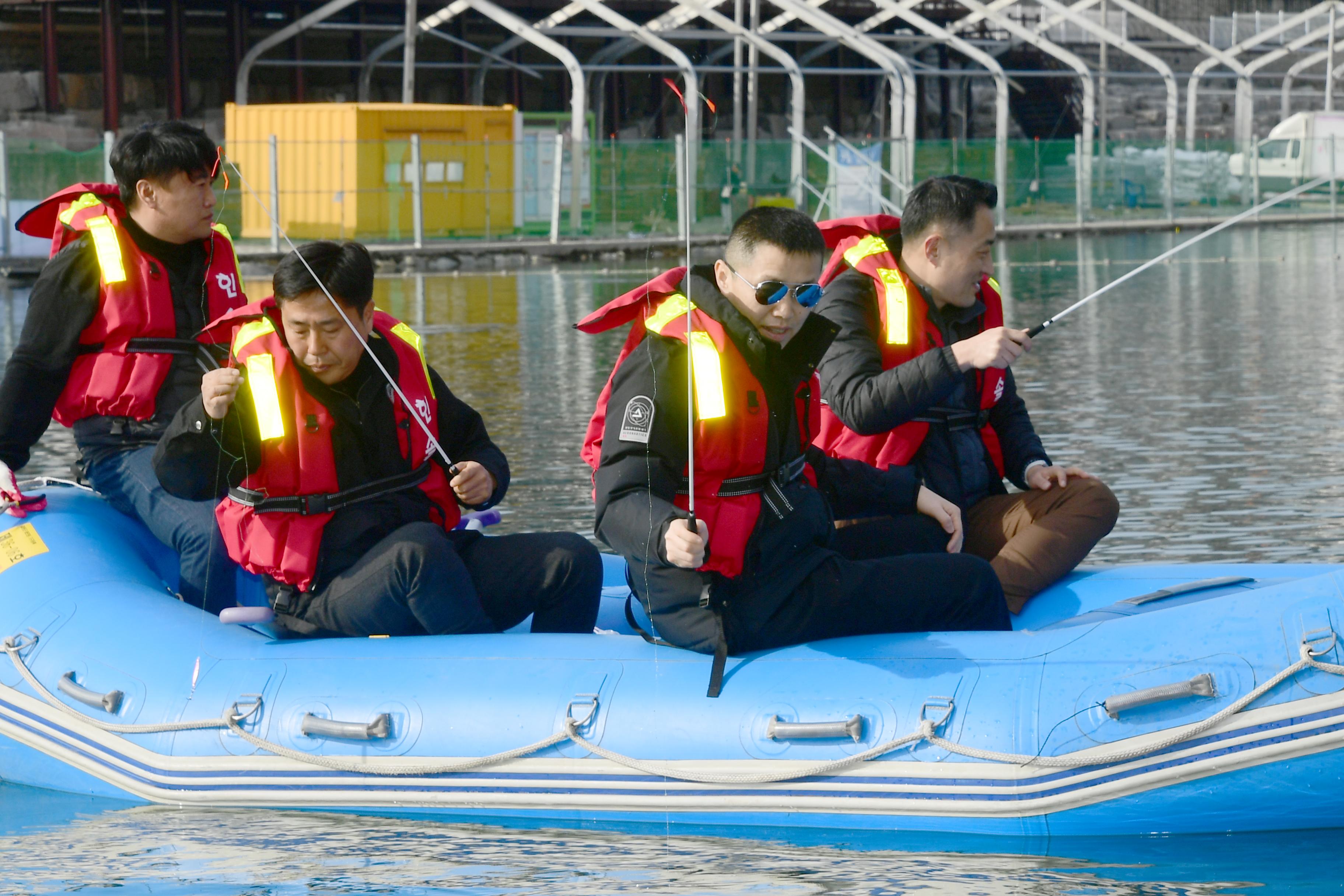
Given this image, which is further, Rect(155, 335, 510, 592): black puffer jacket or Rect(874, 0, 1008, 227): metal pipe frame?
Rect(874, 0, 1008, 227): metal pipe frame

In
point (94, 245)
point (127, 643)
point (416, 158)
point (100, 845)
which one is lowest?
point (100, 845)

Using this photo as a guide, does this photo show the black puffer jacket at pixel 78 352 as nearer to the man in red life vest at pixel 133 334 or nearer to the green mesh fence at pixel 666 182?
Answer: the man in red life vest at pixel 133 334

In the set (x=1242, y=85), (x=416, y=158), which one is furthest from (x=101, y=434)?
(x=1242, y=85)

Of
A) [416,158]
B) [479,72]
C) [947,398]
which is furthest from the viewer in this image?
[479,72]

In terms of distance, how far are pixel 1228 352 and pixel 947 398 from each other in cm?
831

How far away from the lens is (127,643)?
4461 mm

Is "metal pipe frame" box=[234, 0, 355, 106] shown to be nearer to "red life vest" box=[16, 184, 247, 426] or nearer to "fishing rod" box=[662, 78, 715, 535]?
"red life vest" box=[16, 184, 247, 426]

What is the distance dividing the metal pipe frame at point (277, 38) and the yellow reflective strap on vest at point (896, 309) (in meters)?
21.8

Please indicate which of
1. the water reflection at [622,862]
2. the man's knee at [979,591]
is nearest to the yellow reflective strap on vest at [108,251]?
the water reflection at [622,862]

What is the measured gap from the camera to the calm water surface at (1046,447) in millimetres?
3748

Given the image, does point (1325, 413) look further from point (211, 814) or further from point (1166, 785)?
point (211, 814)

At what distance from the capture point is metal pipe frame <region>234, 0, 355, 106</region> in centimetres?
2516

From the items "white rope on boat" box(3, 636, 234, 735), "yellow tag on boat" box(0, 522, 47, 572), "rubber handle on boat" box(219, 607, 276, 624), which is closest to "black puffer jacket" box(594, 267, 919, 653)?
"rubber handle on boat" box(219, 607, 276, 624)

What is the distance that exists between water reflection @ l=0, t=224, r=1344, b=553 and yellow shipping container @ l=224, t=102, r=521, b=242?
196cm
